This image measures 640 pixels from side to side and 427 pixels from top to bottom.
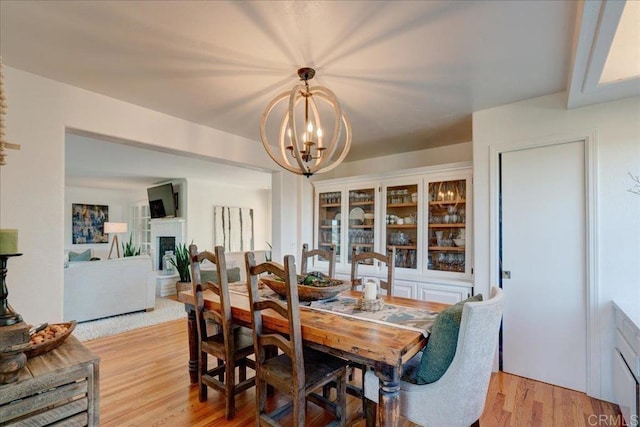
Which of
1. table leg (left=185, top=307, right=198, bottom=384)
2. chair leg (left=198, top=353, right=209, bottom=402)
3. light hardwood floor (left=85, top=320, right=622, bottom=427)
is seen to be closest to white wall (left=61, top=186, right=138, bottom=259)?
light hardwood floor (left=85, top=320, right=622, bottom=427)

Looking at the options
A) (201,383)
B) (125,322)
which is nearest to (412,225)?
(201,383)

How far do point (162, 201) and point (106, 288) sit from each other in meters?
3.25

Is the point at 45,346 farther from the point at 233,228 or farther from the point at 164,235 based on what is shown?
the point at 233,228

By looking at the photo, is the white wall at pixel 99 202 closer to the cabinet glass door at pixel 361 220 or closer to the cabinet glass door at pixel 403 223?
the cabinet glass door at pixel 361 220

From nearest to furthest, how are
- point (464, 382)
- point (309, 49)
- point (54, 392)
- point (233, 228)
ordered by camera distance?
point (54, 392), point (464, 382), point (309, 49), point (233, 228)

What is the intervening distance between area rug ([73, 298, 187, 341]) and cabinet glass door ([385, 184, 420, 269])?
125 inches

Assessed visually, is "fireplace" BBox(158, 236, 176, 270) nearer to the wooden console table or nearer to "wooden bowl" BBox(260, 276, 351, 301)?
"wooden bowl" BBox(260, 276, 351, 301)

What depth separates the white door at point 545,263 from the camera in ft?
7.89

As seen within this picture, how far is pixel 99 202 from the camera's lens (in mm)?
8500

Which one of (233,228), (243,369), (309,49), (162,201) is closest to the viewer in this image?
(309,49)

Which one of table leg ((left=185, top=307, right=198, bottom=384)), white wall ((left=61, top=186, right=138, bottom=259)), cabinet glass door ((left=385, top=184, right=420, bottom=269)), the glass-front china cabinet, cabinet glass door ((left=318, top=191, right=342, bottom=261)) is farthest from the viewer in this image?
white wall ((left=61, top=186, right=138, bottom=259))

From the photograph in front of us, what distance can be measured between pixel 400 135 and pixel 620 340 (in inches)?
98.9

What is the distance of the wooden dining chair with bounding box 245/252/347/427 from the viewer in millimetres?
1620

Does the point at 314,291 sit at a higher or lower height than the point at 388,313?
higher
